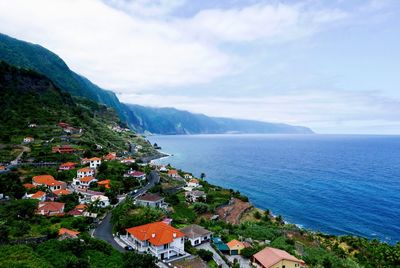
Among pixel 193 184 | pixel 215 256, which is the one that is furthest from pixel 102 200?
pixel 193 184

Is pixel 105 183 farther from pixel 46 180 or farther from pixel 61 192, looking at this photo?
pixel 46 180

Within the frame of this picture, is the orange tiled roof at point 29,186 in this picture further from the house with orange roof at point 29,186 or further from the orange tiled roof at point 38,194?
the orange tiled roof at point 38,194

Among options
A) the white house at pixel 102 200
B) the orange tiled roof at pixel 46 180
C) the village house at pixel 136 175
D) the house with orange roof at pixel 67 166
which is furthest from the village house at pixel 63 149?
the white house at pixel 102 200

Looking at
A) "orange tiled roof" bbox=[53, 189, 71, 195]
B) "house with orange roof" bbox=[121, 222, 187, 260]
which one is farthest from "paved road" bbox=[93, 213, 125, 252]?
"orange tiled roof" bbox=[53, 189, 71, 195]

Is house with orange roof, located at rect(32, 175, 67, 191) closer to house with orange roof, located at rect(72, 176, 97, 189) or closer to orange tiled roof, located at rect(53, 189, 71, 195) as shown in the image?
orange tiled roof, located at rect(53, 189, 71, 195)

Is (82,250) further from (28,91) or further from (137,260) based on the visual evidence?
(28,91)

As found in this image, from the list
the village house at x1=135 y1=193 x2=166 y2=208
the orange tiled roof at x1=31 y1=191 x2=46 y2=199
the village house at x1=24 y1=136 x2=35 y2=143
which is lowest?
the village house at x1=135 y1=193 x2=166 y2=208
